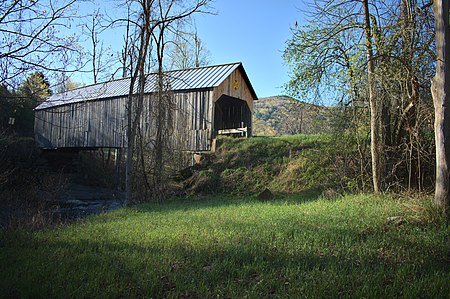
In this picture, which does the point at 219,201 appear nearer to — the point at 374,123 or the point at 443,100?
the point at 374,123

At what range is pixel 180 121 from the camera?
14836 mm

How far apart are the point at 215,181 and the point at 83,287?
35.7 feet

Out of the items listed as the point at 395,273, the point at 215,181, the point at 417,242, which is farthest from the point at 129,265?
the point at 215,181

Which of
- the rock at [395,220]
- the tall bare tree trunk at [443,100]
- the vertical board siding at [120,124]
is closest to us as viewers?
the rock at [395,220]

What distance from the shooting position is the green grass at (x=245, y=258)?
10.8 feet

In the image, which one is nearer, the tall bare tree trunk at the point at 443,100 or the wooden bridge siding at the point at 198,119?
the tall bare tree trunk at the point at 443,100

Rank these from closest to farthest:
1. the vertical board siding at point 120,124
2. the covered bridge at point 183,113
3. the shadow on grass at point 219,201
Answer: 1. the shadow on grass at point 219,201
2. the vertical board siding at point 120,124
3. the covered bridge at point 183,113

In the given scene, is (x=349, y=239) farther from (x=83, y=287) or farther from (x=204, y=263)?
(x=83, y=287)

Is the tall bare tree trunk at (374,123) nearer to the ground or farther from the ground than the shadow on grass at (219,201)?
farther from the ground

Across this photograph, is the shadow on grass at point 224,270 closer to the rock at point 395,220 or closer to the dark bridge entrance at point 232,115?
the rock at point 395,220

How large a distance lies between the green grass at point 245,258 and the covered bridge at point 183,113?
783 cm

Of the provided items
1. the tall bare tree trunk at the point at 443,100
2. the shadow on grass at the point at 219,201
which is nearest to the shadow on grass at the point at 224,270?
the tall bare tree trunk at the point at 443,100

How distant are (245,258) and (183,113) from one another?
1302 cm

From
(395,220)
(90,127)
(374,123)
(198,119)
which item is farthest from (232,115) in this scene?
(395,220)
